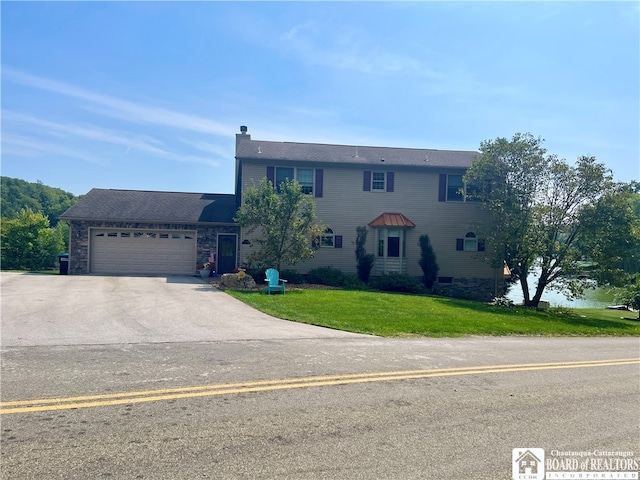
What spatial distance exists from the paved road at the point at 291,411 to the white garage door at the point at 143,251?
48.9 feet

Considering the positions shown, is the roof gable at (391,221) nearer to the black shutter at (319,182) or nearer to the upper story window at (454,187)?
the upper story window at (454,187)

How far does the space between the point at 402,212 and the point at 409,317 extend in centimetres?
1185

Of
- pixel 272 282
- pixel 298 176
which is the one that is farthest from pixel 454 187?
pixel 272 282

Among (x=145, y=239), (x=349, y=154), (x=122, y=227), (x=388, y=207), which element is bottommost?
(x=145, y=239)

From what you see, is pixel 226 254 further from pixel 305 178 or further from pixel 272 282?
pixel 272 282

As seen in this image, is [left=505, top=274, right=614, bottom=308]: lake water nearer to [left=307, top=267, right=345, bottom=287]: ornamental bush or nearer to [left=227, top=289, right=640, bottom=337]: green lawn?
[left=227, top=289, right=640, bottom=337]: green lawn

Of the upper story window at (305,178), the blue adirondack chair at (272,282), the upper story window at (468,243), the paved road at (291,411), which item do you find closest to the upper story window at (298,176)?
the upper story window at (305,178)

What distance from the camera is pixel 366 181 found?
23562 millimetres

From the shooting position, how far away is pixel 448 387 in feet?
19.0

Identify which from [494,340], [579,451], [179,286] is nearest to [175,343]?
[579,451]

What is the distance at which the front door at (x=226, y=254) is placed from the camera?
74.7ft

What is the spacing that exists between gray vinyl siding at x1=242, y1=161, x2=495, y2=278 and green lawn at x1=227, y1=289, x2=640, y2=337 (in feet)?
19.6

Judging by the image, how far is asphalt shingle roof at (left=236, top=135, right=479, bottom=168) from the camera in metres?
23.2

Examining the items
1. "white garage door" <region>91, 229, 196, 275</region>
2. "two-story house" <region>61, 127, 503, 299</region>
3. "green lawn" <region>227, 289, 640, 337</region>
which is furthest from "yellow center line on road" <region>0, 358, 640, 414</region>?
"white garage door" <region>91, 229, 196, 275</region>
